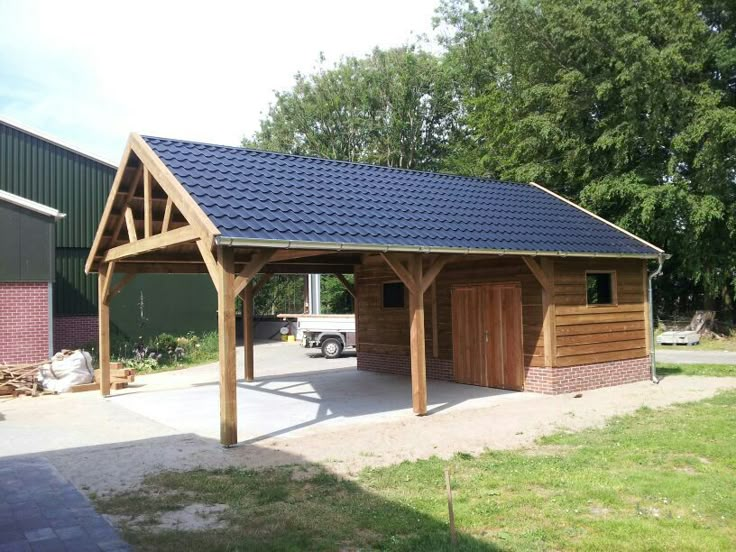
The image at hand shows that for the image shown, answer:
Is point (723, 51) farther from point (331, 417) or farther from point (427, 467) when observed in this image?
point (427, 467)

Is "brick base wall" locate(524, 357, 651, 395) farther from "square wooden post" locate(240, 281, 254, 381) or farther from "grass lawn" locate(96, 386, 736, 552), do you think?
"square wooden post" locate(240, 281, 254, 381)

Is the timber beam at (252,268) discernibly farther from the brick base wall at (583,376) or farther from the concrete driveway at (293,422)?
the brick base wall at (583,376)

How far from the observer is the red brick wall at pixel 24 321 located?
14938 mm

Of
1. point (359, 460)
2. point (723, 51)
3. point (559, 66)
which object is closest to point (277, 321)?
point (559, 66)

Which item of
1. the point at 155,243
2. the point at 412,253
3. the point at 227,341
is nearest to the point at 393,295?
the point at 412,253

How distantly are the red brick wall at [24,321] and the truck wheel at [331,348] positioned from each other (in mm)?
8367

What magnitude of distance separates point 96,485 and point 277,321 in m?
24.3

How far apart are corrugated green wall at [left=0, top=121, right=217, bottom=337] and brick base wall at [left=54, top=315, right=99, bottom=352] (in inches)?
7.9

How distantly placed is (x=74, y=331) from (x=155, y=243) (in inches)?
477

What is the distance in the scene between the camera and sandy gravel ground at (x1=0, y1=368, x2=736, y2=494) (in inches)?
282

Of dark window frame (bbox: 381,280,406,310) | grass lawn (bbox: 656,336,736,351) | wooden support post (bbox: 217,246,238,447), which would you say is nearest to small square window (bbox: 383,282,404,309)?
dark window frame (bbox: 381,280,406,310)

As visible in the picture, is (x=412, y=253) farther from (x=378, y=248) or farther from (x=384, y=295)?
(x=384, y=295)

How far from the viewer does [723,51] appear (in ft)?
68.5

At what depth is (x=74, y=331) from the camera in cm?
2002
